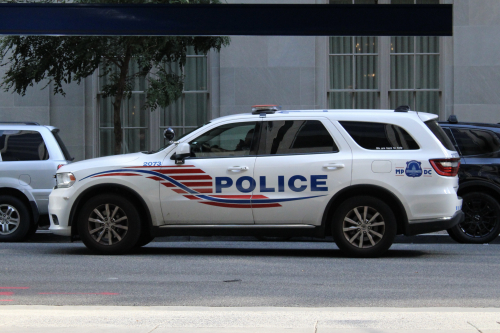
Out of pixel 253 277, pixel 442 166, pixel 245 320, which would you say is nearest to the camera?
pixel 245 320

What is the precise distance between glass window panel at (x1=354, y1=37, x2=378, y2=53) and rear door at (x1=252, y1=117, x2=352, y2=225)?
1003cm

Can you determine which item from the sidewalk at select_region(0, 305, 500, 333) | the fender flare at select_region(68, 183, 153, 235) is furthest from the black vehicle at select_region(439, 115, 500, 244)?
the sidewalk at select_region(0, 305, 500, 333)

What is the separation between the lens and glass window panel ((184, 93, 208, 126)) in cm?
1916

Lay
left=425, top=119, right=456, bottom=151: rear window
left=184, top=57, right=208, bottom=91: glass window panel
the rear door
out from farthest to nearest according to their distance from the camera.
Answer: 1. left=184, top=57, right=208, bottom=91: glass window panel
2. left=425, top=119, right=456, bottom=151: rear window
3. the rear door

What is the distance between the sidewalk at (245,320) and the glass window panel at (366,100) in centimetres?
1329

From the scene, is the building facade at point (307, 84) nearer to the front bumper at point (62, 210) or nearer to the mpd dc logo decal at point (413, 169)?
the front bumper at point (62, 210)

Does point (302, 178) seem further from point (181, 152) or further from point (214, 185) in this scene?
point (181, 152)

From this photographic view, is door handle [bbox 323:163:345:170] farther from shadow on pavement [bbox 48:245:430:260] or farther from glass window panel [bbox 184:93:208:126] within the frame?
glass window panel [bbox 184:93:208:126]

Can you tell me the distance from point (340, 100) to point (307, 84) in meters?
1.05

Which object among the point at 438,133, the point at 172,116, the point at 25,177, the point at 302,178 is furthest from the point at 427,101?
the point at 25,177

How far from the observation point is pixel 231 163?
9.47 m

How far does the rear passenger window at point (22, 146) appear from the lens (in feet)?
40.0

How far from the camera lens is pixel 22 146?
40.2ft

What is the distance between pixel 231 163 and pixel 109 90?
7181mm
